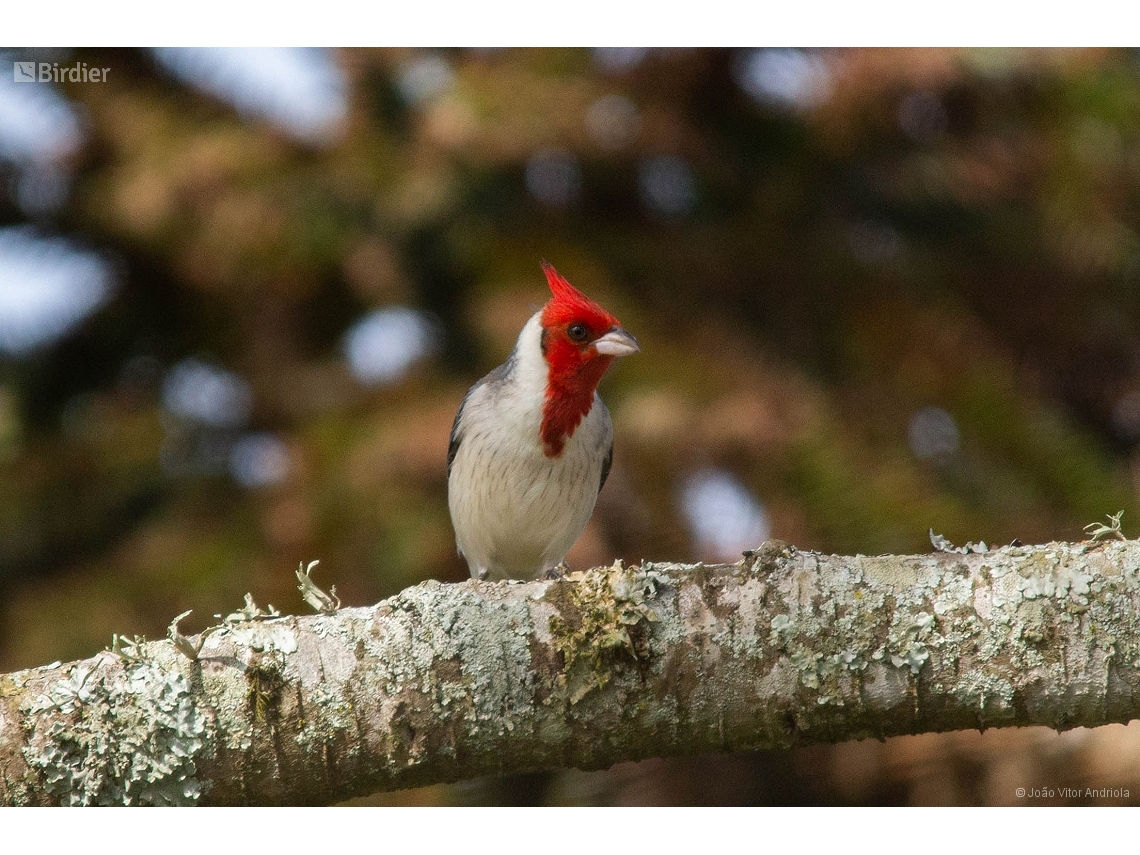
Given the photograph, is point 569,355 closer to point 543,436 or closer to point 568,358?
point 568,358

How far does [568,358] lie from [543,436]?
0.88 feet

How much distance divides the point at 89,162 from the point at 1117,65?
3928 mm

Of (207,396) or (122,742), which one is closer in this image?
(122,742)

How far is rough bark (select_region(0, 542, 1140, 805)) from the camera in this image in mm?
2115

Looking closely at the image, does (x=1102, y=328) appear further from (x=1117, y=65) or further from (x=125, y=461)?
(x=125, y=461)

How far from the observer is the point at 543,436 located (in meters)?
3.67

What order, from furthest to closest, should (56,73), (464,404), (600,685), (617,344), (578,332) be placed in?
1. (56,73)
2. (464,404)
3. (578,332)
4. (617,344)
5. (600,685)

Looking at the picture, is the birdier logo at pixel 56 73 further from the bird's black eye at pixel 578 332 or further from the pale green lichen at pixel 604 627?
the pale green lichen at pixel 604 627

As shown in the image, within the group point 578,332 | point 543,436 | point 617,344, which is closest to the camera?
point 617,344

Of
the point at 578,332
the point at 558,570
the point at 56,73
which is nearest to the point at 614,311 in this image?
the point at 578,332

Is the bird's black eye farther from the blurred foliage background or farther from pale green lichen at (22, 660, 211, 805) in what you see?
pale green lichen at (22, 660, 211, 805)

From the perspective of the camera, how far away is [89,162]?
484 cm

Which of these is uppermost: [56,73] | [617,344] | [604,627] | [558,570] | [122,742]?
[56,73]

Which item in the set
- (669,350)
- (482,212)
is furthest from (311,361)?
(669,350)
